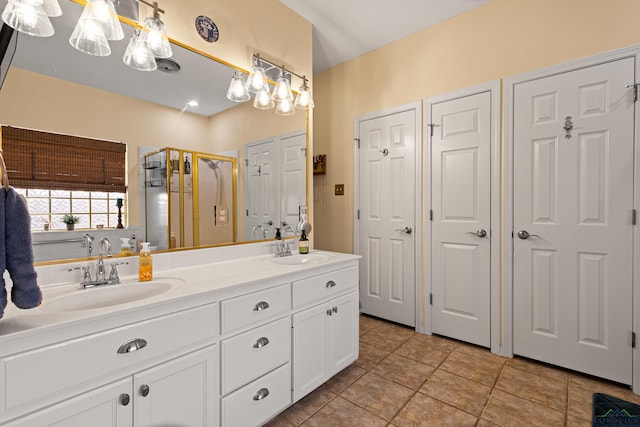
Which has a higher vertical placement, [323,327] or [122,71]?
[122,71]

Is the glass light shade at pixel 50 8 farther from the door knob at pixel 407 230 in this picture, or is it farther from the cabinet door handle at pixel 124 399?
the door knob at pixel 407 230

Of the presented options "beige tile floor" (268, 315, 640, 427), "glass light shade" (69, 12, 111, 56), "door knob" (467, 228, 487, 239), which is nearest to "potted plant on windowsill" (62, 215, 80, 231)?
"glass light shade" (69, 12, 111, 56)

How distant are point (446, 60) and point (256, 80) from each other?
5.58ft

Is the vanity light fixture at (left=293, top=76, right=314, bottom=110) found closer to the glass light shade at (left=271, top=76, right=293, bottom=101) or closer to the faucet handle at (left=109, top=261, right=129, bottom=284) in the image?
the glass light shade at (left=271, top=76, right=293, bottom=101)

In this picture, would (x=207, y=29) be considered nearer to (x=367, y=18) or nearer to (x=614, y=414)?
(x=367, y=18)

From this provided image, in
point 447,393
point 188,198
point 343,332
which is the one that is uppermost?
point 188,198

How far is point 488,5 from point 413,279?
7.85 feet

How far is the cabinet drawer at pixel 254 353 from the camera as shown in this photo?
1.30 m

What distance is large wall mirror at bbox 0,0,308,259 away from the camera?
1244 millimetres

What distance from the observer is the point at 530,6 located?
2.15m

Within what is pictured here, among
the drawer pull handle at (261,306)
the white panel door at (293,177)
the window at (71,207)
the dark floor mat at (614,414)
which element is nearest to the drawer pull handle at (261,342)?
the drawer pull handle at (261,306)

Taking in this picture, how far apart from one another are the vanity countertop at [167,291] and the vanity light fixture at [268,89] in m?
1.13

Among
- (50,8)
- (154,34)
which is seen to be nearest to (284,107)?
(154,34)

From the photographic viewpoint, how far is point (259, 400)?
1431mm
